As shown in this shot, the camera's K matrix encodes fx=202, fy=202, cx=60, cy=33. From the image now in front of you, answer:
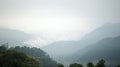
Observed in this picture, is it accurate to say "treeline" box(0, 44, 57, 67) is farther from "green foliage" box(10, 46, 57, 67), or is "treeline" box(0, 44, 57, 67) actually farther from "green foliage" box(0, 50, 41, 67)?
"green foliage" box(0, 50, 41, 67)

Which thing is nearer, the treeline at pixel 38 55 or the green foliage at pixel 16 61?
the green foliage at pixel 16 61

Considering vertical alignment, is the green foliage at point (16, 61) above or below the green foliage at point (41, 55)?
below

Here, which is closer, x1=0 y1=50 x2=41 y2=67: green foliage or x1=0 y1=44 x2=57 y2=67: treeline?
x1=0 y1=50 x2=41 y2=67: green foliage

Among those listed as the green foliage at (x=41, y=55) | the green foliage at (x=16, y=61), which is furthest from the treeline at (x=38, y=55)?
the green foliage at (x=16, y=61)

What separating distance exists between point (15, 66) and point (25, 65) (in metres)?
3.55

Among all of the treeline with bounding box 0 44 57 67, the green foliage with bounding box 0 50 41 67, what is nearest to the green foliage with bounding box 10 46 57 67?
the treeline with bounding box 0 44 57 67

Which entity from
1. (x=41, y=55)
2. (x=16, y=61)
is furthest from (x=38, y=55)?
(x=16, y=61)

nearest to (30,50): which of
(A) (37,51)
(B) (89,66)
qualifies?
(A) (37,51)

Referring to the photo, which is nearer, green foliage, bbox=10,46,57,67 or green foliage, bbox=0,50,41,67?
green foliage, bbox=0,50,41,67

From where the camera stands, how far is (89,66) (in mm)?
59656

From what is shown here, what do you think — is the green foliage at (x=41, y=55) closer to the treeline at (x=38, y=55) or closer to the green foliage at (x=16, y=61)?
the treeline at (x=38, y=55)

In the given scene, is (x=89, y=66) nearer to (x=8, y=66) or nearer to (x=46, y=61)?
(x=8, y=66)

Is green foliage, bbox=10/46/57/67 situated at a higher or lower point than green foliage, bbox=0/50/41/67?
higher

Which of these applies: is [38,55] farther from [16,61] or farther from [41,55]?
[16,61]
